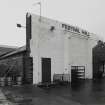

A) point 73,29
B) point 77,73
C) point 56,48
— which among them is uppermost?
point 73,29

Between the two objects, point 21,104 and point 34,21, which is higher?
point 34,21

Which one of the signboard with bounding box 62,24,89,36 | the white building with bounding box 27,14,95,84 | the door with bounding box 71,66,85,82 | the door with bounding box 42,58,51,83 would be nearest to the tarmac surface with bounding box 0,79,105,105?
the door with bounding box 42,58,51,83

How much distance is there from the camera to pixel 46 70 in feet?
48.9

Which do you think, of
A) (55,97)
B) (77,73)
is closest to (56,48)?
(77,73)

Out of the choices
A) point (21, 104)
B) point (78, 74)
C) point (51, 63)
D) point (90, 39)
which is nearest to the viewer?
point (21, 104)

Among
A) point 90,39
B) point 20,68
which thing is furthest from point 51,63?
point 90,39

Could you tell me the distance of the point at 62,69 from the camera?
16.3 metres

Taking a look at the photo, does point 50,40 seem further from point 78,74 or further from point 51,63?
point 78,74

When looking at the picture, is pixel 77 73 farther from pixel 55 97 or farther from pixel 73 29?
pixel 55 97

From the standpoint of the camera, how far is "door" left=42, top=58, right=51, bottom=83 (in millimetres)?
14660

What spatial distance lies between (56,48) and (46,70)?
2964mm

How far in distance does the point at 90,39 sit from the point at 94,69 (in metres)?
4.76

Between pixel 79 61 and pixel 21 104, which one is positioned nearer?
pixel 21 104

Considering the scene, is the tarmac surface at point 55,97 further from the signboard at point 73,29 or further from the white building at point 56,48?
the signboard at point 73,29
